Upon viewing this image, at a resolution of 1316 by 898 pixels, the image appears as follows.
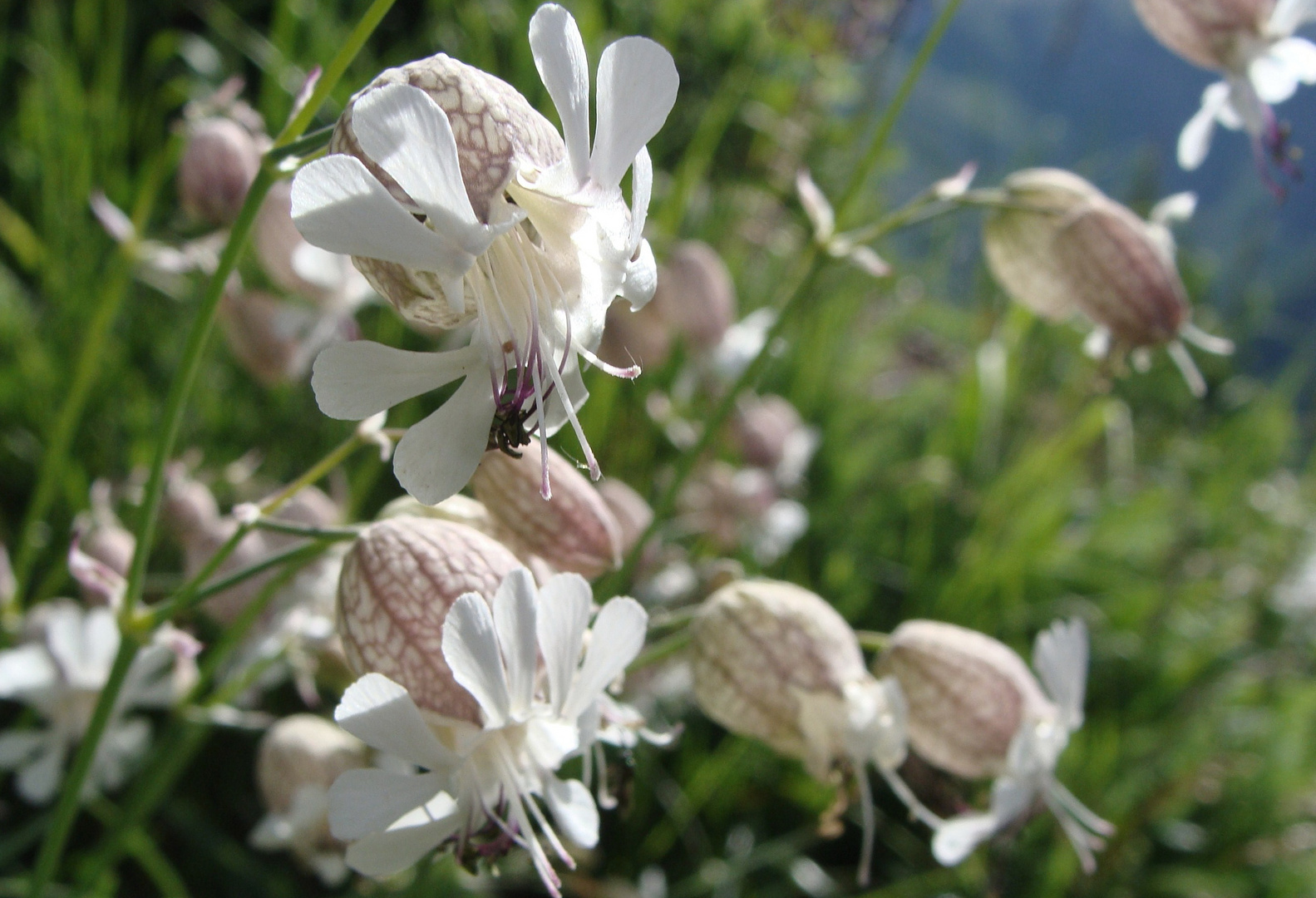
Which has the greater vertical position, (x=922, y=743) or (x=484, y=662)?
(x=484, y=662)

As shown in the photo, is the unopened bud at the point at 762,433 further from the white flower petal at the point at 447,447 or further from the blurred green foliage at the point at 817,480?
A: the white flower petal at the point at 447,447

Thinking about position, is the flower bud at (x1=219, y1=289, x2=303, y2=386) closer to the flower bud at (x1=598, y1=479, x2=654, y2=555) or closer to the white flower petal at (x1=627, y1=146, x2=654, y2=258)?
the flower bud at (x1=598, y1=479, x2=654, y2=555)

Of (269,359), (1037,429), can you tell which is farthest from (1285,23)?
(1037,429)

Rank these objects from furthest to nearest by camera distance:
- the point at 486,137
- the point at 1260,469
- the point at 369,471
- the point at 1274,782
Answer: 1. the point at 1260,469
2. the point at 1274,782
3. the point at 369,471
4. the point at 486,137

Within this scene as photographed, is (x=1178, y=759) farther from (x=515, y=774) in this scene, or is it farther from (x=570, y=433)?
(x=515, y=774)

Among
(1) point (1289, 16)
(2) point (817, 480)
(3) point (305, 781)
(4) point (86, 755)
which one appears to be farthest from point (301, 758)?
(2) point (817, 480)

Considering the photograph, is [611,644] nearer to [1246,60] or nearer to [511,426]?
[511,426]
